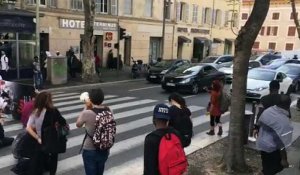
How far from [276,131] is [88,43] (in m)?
16.7

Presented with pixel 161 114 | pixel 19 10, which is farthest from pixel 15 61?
pixel 161 114

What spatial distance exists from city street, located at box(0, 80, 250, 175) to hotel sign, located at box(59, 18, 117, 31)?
29.8ft

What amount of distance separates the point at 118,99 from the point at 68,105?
2.65 m

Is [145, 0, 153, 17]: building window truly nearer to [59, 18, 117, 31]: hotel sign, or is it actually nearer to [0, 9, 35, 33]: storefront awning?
[59, 18, 117, 31]: hotel sign

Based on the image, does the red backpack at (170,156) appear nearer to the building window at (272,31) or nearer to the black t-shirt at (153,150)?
the black t-shirt at (153,150)

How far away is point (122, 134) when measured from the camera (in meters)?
10.4

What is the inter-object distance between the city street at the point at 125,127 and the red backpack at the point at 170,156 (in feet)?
11.8

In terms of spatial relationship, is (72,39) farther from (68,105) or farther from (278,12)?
(278,12)

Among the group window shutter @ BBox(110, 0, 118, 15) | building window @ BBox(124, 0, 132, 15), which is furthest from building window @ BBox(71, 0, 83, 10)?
building window @ BBox(124, 0, 132, 15)

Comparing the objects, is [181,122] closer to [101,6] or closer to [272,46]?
[101,6]

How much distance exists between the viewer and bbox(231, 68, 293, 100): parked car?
1703 centimetres

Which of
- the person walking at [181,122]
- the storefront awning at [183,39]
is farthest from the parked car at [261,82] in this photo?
the storefront awning at [183,39]

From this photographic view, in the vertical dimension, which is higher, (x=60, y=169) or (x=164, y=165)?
A: (x=164, y=165)

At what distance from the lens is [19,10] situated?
2231cm
